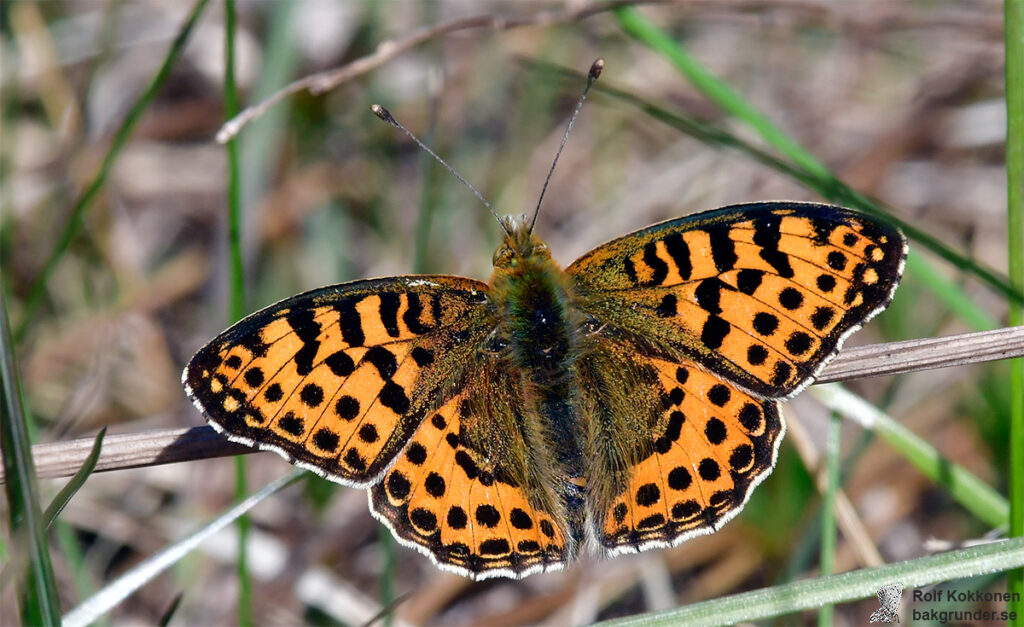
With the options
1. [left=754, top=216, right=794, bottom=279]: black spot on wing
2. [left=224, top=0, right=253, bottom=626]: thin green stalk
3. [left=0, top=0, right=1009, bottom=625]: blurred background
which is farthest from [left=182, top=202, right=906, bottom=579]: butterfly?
[left=0, top=0, right=1009, bottom=625]: blurred background

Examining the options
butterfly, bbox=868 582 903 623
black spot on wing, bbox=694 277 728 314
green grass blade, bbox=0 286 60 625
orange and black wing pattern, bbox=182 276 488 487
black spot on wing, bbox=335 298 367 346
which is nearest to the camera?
green grass blade, bbox=0 286 60 625

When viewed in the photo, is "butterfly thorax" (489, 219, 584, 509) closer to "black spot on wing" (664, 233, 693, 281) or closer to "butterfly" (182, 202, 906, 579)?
"butterfly" (182, 202, 906, 579)

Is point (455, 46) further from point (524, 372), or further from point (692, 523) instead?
point (692, 523)

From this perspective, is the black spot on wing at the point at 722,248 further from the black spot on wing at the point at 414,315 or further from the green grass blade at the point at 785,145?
the black spot on wing at the point at 414,315

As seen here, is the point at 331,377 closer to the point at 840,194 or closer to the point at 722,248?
the point at 722,248

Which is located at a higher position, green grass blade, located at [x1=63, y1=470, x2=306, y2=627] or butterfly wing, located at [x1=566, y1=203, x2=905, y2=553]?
butterfly wing, located at [x1=566, y1=203, x2=905, y2=553]

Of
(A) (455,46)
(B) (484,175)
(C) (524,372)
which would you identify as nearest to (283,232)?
(B) (484,175)

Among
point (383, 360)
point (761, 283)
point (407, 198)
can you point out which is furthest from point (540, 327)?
point (407, 198)

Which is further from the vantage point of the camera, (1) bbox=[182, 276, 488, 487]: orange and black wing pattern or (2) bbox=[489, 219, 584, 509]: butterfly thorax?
(2) bbox=[489, 219, 584, 509]: butterfly thorax
